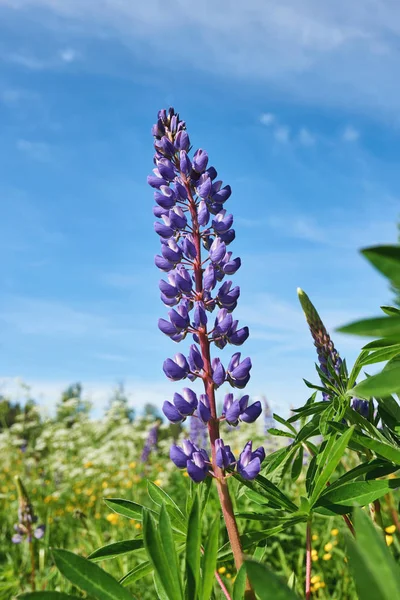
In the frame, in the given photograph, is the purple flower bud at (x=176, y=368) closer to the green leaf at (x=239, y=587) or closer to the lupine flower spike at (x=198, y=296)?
the lupine flower spike at (x=198, y=296)

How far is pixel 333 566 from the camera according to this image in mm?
3938

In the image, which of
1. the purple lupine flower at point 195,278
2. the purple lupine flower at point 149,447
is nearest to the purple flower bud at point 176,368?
the purple lupine flower at point 195,278

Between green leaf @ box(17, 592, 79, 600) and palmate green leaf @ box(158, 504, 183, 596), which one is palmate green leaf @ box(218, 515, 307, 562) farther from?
green leaf @ box(17, 592, 79, 600)

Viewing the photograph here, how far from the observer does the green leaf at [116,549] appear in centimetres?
136

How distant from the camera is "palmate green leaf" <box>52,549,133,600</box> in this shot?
Answer: 95 cm

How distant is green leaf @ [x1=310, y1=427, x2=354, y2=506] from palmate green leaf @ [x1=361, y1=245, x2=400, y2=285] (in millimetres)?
518

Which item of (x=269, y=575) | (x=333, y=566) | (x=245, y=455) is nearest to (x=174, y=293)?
(x=245, y=455)

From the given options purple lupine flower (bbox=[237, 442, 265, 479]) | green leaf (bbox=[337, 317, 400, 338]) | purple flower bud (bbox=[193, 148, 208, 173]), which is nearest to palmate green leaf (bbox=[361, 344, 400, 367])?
purple lupine flower (bbox=[237, 442, 265, 479])

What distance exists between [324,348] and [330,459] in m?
0.63

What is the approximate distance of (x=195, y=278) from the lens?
1.75 metres

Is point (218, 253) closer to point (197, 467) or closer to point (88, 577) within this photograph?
point (197, 467)

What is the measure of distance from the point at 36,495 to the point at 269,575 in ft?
26.9

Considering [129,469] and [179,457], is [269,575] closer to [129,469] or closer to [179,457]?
[179,457]

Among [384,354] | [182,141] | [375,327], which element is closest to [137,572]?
[384,354]
